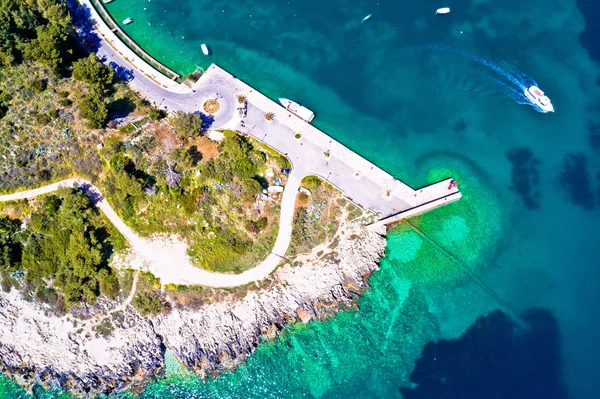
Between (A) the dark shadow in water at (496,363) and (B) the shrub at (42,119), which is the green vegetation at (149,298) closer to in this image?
(B) the shrub at (42,119)

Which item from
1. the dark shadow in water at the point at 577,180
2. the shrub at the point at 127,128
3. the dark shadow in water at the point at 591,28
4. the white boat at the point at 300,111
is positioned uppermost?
the dark shadow in water at the point at 591,28

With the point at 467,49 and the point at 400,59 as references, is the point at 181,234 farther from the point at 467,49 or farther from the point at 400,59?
the point at 467,49

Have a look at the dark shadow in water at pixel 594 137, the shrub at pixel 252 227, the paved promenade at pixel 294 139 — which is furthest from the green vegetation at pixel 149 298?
the dark shadow in water at pixel 594 137

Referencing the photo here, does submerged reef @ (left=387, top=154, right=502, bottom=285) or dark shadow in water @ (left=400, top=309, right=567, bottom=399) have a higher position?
submerged reef @ (left=387, top=154, right=502, bottom=285)

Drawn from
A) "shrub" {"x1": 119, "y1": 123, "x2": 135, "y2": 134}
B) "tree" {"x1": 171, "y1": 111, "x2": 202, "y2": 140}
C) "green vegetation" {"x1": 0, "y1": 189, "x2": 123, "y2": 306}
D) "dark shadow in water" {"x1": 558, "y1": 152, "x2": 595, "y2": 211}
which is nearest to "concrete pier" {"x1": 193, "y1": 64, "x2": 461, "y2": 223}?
"tree" {"x1": 171, "y1": 111, "x2": 202, "y2": 140}

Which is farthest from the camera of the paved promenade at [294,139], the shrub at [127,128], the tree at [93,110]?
the paved promenade at [294,139]

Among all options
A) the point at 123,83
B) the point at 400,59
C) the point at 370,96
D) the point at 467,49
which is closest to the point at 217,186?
the point at 123,83

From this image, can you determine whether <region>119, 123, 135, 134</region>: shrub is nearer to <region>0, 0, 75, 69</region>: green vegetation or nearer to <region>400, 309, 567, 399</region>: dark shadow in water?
<region>0, 0, 75, 69</region>: green vegetation

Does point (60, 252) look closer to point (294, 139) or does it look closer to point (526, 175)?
point (294, 139)
